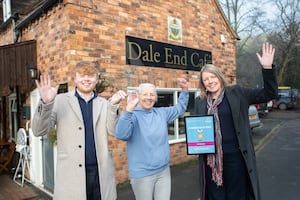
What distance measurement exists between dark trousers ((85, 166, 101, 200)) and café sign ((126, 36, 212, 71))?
3493mm

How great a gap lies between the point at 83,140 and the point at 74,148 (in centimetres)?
9

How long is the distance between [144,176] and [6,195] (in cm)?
396

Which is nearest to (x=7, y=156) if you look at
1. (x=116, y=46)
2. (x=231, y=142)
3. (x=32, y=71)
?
(x=32, y=71)

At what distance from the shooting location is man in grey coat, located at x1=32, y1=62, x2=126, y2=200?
2.17 meters

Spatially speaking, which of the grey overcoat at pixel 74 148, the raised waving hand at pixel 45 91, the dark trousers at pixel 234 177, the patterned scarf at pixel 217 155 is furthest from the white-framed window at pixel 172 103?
the raised waving hand at pixel 45 91

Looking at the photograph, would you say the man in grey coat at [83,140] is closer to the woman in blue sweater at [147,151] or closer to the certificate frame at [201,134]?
the woman in blue sweater at [147,151]

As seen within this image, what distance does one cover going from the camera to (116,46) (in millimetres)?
5293

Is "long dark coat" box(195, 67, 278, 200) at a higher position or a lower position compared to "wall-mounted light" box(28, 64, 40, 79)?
lower

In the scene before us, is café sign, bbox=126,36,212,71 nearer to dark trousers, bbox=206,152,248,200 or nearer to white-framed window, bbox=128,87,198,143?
white-framed window, bbox=128,87,198,143

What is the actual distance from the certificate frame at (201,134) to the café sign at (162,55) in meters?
3.14

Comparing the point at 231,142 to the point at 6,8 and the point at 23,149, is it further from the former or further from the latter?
the point at 6,8

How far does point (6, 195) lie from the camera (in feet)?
Result: 17.3

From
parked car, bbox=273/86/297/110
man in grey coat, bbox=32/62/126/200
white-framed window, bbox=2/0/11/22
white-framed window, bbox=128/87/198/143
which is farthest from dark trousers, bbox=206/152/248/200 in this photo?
parked car, bbox=273/86/297/110

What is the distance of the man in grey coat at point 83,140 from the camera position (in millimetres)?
2172
